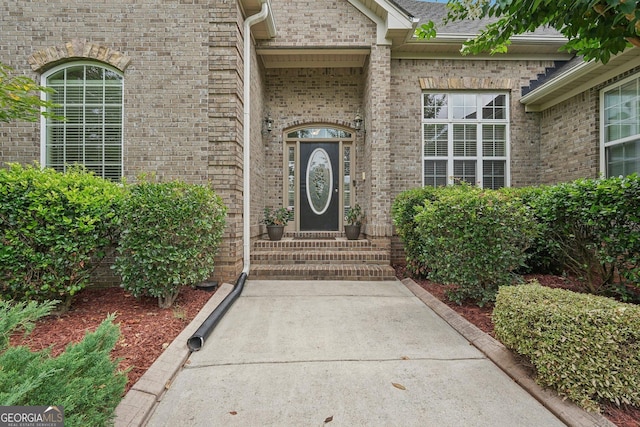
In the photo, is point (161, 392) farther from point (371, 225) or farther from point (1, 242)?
point (371, 225)

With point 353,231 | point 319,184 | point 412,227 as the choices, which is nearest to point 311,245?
point 353,231

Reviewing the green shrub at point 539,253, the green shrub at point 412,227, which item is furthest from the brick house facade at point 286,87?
the green shrub at point 539,253

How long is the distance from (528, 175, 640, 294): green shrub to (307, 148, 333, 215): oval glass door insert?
410 centimetres

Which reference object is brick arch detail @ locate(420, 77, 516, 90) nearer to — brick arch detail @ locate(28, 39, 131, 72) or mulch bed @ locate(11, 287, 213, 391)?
brick arch detail @ locate(28, 39, 131, 72)

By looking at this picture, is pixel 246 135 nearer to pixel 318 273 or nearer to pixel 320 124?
pixel 320 124

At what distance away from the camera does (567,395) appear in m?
1.91

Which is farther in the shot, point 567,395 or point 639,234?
point 639,234

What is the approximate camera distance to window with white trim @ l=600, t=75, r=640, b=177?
517 cm

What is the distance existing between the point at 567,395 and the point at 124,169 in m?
5.61

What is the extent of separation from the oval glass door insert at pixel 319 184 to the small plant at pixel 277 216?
0.69 meters

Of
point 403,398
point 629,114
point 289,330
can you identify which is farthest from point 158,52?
point 629,114

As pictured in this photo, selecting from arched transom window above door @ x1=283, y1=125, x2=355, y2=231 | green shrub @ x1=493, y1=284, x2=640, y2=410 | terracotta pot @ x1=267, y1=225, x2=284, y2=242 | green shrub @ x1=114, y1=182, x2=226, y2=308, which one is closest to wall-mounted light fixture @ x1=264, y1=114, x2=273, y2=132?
arched transom window above door @ x1=283, y1=125, x2=355, y2=231

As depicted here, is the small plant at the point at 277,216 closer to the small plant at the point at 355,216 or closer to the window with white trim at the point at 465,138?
the small plant at the point at 355,216

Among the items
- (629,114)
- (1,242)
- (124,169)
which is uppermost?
(629,114)
